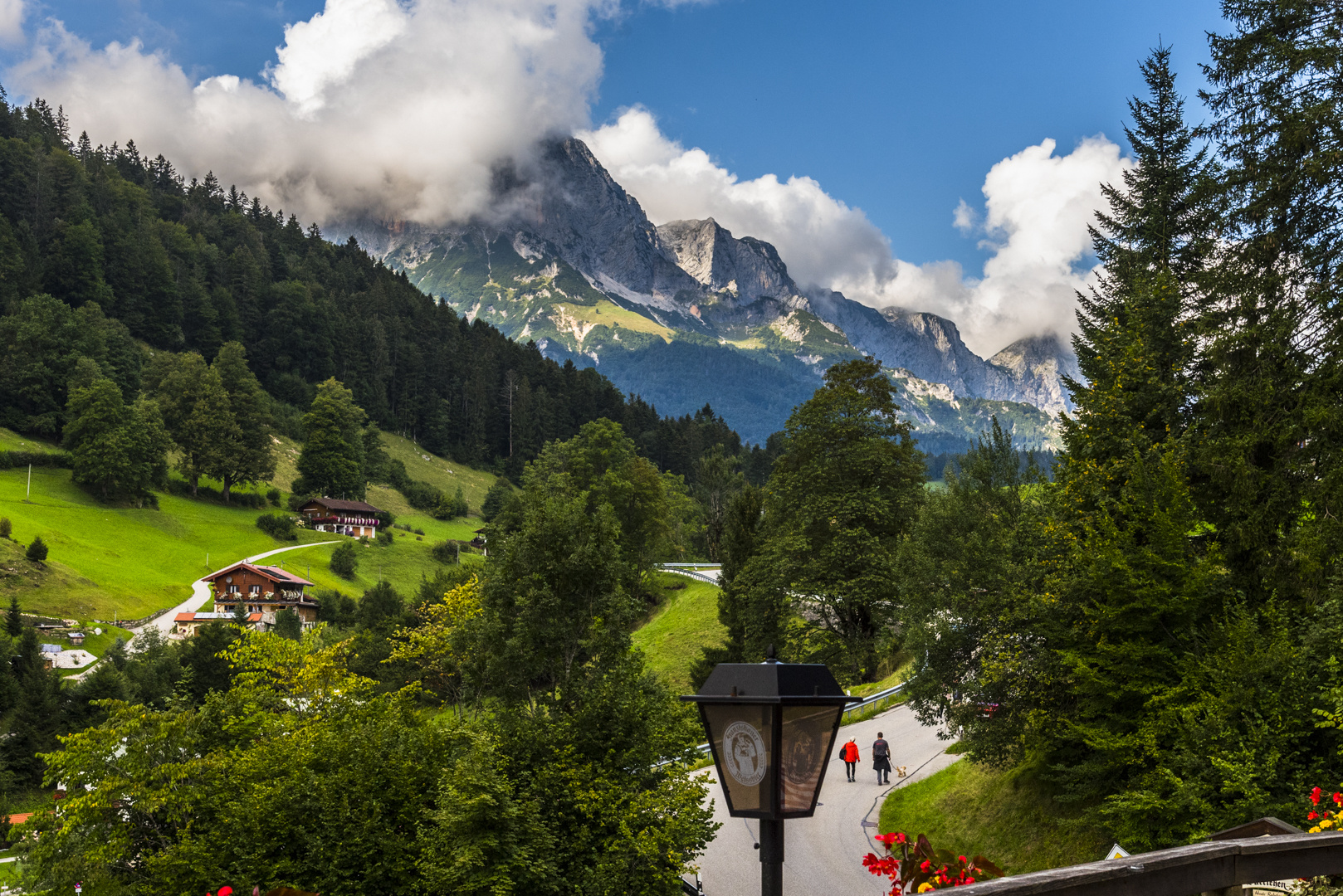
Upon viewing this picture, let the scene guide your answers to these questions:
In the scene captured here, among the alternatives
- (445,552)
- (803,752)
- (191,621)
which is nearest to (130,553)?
(191,621)

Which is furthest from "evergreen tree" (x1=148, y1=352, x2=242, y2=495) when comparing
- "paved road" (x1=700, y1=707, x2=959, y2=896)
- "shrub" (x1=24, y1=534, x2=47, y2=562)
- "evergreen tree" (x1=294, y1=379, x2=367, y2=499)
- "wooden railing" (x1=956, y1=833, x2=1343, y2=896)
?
"wooden railing" (x1=956, y1=833, x2=1343, y2=896)

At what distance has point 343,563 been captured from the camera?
285 ft

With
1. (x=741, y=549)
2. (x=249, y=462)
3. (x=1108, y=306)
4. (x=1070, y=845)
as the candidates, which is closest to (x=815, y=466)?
(x=741, y=549)

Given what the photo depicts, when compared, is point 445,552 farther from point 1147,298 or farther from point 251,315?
point 1147,298

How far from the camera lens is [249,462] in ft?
340

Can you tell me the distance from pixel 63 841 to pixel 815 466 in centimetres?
3010

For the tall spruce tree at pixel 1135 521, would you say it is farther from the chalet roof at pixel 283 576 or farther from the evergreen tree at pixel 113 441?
the evergreen tree at pixel 113 441

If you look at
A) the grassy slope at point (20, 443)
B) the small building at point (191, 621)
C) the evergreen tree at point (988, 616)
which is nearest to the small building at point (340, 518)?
the grassy slope at point (20, 443)

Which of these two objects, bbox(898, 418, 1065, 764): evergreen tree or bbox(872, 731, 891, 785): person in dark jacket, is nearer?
bbox(898, 418, 1065, 764): evergreen tree

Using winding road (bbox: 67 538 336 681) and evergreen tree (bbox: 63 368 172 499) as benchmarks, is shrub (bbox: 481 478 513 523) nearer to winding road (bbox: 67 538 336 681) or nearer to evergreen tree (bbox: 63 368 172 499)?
winding road (bbox: 67 538 336 681)

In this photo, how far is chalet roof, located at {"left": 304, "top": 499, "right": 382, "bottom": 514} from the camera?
102 meters

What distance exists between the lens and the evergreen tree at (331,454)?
111m

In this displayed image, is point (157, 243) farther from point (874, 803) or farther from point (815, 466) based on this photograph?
point (874, 803)

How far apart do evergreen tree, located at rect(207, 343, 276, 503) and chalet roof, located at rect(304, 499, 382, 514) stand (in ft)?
25.4
